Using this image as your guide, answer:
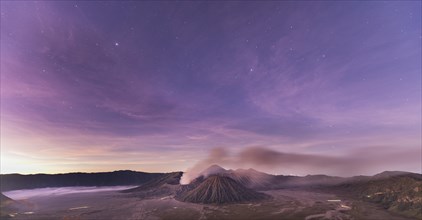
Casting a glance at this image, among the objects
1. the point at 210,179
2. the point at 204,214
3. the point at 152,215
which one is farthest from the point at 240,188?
the point at 152,215

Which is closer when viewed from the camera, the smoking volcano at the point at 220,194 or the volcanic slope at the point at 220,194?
the volcanic slope at the point at 220,194

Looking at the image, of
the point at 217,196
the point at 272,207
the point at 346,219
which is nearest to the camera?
the point at 346,219

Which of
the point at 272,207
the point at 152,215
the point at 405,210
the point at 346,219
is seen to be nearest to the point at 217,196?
the point at 272,207

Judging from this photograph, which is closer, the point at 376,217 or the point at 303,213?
the point at 376,217

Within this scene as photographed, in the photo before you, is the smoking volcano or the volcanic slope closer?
the volcanic slope

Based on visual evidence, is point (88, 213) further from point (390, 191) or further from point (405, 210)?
point (390, 191)

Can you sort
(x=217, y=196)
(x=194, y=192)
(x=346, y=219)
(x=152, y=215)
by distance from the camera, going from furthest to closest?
1. (x=194, y=192)
2. (x=217, y=196)
3. (x=152, y=215)
4. (x=346, y=219)

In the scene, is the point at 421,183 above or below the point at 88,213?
above
